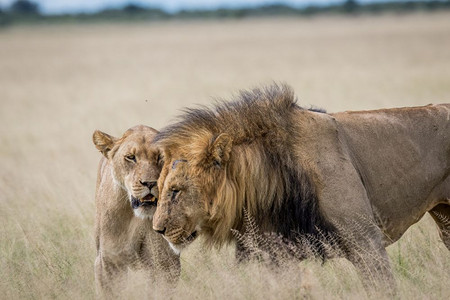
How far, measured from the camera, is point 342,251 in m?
5.03

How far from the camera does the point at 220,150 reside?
4.69 meters

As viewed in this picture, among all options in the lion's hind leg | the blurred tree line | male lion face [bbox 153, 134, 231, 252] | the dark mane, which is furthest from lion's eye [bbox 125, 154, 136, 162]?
the blurred tree line

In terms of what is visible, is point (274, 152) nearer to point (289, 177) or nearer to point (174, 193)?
point (289, 177)

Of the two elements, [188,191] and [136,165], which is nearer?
[188,191]

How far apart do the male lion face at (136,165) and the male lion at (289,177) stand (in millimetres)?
321

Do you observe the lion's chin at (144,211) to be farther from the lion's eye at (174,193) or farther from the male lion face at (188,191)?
the lion's eye at (174,193)

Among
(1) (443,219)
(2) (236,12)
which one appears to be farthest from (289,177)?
(2) (236,12)

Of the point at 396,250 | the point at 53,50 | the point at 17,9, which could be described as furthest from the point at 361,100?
the point at 17,9

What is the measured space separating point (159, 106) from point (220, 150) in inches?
481

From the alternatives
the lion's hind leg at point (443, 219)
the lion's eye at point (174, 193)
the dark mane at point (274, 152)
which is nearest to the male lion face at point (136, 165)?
the dark mane at point (274, 152)

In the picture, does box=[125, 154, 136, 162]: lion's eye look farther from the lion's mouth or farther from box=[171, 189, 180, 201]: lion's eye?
box=[171, 189, 180, 201]: lion's eye

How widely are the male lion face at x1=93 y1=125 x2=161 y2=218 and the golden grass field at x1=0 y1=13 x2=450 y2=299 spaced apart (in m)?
0.52

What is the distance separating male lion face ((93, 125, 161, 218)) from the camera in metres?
5.06

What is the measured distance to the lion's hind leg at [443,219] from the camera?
5.81 metres
